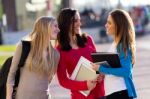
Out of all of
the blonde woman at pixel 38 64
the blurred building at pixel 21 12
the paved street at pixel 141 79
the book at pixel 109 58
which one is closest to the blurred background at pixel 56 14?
the blurred building at pixel 21 12

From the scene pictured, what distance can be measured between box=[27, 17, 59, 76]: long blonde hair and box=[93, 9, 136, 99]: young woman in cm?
42

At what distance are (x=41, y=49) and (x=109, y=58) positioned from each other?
23.3 inches

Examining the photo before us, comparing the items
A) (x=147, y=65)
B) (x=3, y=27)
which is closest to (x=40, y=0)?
(x=3, y=27)

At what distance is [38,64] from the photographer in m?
4.29

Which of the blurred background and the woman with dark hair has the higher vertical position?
the woman with dark hair

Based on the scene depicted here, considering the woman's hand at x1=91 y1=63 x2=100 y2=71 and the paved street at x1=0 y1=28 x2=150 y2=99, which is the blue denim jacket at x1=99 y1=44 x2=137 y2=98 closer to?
the woman's hand at x1=91 y1=63 x2=100 y2=71

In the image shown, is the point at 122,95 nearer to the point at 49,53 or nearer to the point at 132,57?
the point at 132,57

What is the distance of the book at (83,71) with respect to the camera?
14.9ft

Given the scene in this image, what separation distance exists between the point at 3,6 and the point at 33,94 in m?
23.8

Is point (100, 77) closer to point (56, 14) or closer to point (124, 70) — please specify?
point (124, 70)

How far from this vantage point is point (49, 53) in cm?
432

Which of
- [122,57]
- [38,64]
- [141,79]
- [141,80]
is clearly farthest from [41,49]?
[141,79]

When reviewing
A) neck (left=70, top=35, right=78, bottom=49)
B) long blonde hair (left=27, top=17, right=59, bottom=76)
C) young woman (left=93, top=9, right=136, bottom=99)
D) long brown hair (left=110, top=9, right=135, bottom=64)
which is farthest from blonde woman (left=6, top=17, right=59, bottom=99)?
long brown hair (left=110, top=9, right=135, bottom=64)

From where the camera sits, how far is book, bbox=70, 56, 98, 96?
4.53 m
